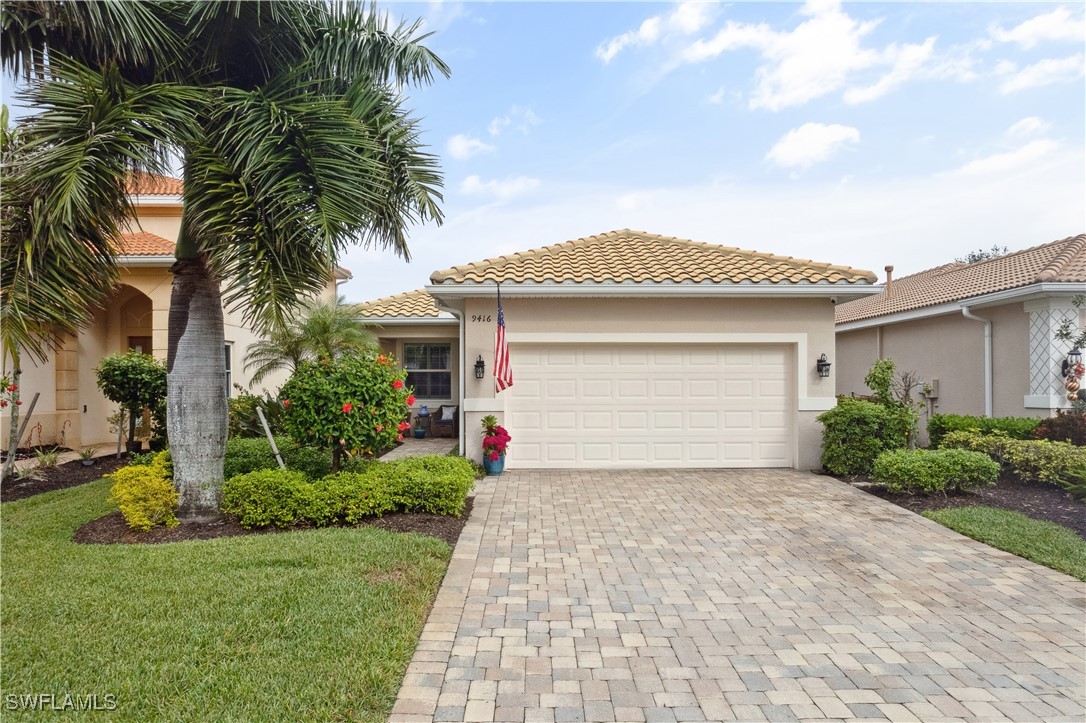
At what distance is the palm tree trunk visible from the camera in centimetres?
606

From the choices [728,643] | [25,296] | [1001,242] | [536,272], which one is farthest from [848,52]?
[1001,242]

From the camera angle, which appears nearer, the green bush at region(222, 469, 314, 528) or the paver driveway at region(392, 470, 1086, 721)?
the paver driveway at region(392, 470, 1086, 721)

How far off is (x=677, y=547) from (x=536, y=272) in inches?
221

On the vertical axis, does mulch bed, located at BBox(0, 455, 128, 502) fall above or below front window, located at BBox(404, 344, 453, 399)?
below

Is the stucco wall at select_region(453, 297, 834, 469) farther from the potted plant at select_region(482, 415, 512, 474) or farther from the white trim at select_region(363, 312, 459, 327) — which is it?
the white trim at select_region(363, 312, 459, 327)

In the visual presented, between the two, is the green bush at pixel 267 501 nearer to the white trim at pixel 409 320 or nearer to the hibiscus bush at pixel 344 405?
the hibiscus bush at pixel 344 405

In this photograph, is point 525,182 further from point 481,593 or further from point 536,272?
point 481,593

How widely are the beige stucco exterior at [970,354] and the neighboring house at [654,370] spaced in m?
3.99

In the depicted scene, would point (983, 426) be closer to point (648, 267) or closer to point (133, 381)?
point (648, 267)

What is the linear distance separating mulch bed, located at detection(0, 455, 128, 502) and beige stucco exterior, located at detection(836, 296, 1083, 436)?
17.2 metres

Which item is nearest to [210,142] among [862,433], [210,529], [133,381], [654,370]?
[210,529]

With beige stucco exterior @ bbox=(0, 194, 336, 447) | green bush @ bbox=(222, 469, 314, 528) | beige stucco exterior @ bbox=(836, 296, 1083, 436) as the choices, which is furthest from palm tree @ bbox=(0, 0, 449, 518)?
beige stucco exterior @ bbox=(836, 296, 1083, 436)

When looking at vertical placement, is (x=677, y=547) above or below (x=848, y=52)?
below

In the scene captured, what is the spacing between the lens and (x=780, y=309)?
9703mm
